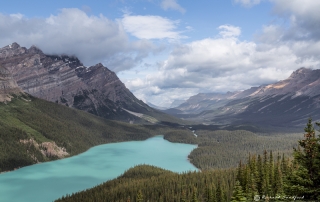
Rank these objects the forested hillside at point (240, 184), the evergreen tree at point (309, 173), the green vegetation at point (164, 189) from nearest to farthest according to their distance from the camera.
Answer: the evergreen tree at point (309, 173), the forested hillside at point (240, 184), the green vegetation at point (164, 189)

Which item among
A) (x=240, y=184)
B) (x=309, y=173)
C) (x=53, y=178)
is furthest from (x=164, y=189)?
(x=309, y=173)

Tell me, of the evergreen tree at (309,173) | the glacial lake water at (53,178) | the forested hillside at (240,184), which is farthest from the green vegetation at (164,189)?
the evergreen tree at (309,173)

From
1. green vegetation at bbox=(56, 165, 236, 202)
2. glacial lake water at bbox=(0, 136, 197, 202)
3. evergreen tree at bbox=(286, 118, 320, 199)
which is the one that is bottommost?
glacial lake water at bbox=(0, 136, 197, 202)

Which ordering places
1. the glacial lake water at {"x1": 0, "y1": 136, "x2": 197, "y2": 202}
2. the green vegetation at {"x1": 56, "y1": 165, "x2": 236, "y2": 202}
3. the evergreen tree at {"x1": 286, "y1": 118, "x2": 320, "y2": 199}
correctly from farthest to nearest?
1. the glacial lake water at {"x1": 0, "y1": 136, "x2": 197, "y2": 202}
2. the green vegetation at {"x1": 56, "y1": 165, "x2": 236, "y2": 202}
3. the evergreen tree at {"x1": 286, "y1": 118, "x2": 320, "y2": 199}

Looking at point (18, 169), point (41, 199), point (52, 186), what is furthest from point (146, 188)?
point (18, 169)

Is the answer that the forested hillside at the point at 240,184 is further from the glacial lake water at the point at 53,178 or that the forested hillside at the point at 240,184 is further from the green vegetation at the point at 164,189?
the glacial lake water at the point at 53,178

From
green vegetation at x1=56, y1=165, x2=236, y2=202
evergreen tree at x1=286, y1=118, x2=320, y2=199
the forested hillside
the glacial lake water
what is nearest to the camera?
evergreen tree at x1=286, y1=118, x2=320, y2=199

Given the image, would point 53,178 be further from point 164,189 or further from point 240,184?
point 240,184

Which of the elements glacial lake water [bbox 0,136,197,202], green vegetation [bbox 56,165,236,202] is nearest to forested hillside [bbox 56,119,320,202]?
green vegetation [bbox 56,165,236,202]

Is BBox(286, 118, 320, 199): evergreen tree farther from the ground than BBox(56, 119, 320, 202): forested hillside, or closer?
farther from the ground

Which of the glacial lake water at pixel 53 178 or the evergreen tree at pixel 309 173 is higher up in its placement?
the evergreen tree at pixel 309 173

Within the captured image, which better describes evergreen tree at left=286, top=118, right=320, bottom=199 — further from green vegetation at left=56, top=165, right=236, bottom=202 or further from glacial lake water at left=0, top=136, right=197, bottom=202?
glacial lake water at left=0, top=136, right=197, bottom=202

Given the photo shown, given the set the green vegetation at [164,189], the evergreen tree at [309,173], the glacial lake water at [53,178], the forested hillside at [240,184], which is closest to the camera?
the evergreen tree at [309,173]
